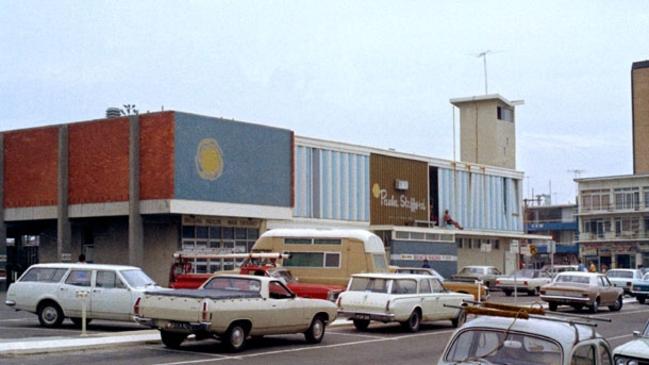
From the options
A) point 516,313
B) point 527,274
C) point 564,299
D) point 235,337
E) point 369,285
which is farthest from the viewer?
point 527,274

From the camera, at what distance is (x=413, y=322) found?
24.3 m

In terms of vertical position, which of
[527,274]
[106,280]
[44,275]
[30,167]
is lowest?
[527,274]

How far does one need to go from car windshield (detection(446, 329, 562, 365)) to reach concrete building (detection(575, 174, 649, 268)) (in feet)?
281

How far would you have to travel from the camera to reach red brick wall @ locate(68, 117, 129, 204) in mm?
40031

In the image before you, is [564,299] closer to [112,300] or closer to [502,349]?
[112,300]

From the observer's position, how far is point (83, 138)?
41.4 meters

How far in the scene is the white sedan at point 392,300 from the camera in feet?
77.4

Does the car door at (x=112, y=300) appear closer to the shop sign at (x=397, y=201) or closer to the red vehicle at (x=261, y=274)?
the red vehicle at (x=261, y=274)

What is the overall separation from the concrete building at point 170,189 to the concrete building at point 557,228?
56.7 m

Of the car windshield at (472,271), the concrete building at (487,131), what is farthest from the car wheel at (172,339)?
the concrete building at (487,131)

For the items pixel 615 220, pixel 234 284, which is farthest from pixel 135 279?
pixel 615 220

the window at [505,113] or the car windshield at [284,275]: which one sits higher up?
the window at [505,113]

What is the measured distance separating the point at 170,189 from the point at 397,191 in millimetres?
18541

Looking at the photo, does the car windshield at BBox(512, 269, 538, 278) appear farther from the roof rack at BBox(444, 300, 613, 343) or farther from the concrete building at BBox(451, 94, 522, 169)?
the roof rack at BBox(444, 300, 613, 343)
